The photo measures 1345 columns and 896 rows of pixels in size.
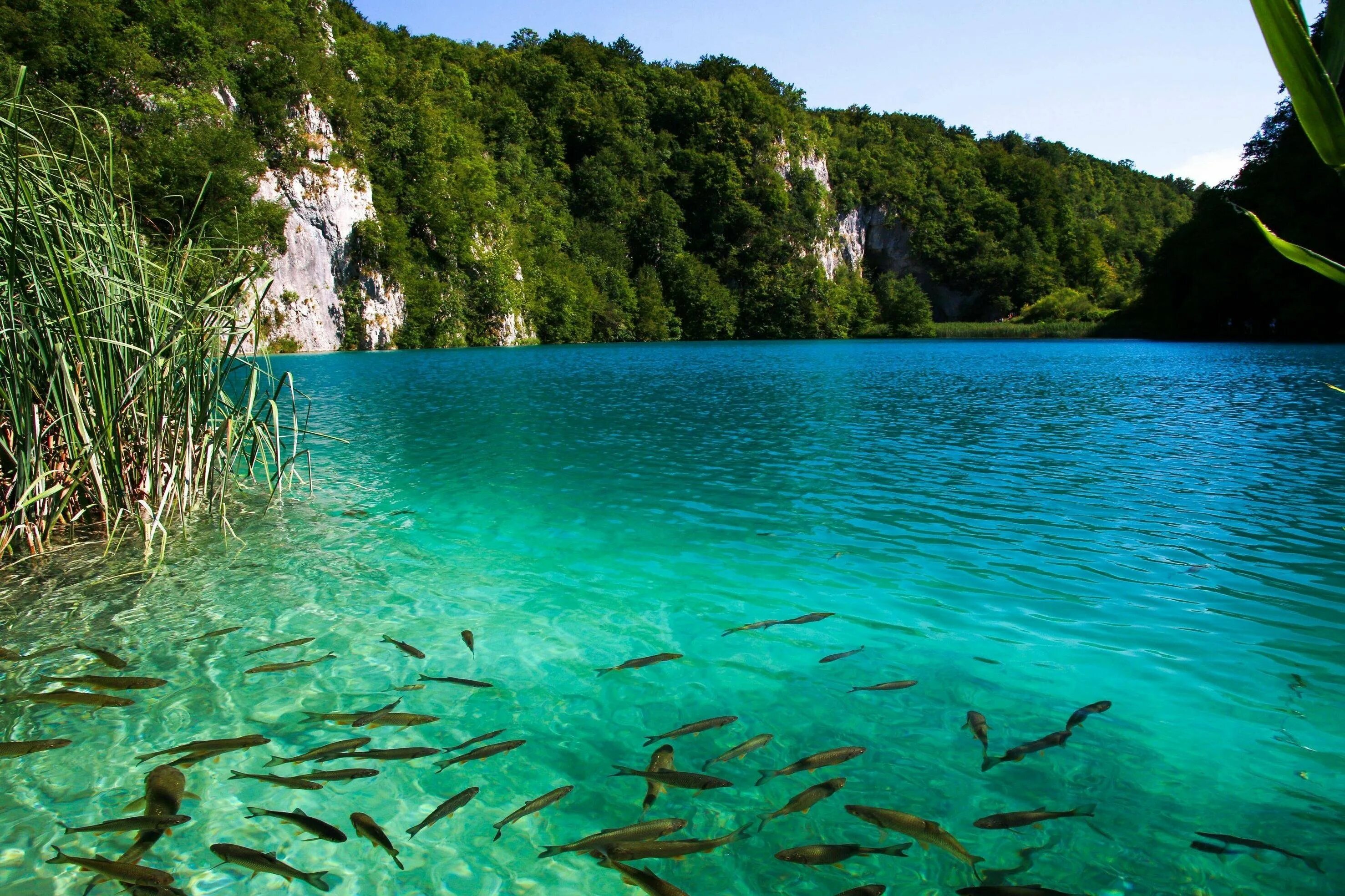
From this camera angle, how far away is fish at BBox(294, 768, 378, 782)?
3357 millimetres

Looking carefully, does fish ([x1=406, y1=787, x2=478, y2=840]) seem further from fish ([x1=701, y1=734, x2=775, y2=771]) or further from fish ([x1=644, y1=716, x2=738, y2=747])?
fish ([x1=701, y1=734, x2=775, y2=771])

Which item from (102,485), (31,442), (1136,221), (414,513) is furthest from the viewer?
(1136,221)

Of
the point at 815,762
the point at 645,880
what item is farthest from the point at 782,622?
the point at 645,880

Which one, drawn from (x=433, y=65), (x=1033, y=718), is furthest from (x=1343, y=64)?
(x=433, y=65)

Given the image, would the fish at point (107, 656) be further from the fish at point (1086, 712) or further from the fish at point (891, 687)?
the fish at point (1086, 712)

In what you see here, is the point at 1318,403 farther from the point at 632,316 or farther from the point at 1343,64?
the point at 632,316

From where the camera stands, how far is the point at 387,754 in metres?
3.55

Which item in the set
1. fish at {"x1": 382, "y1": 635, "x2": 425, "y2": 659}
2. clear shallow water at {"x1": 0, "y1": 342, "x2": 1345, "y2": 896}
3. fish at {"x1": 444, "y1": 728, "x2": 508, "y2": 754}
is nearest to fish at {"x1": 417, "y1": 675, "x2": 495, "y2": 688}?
clear shallow water at {"x1": 0, "y1": 342, "x2": 1345, "y2": 896}

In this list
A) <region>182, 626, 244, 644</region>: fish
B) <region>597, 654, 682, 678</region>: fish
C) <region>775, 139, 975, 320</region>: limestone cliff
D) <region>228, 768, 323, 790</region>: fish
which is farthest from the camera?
<region>775, 139, 975, 320</region>: limestone cliff

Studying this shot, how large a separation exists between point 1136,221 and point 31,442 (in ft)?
428

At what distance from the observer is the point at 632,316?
71.9 m

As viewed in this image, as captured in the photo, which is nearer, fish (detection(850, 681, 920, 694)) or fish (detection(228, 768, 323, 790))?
fish (detection(228, 768, 323, 790))

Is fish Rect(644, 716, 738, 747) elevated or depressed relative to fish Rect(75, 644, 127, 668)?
depressed

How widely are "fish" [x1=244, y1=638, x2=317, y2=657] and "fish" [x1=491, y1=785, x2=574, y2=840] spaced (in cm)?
222
